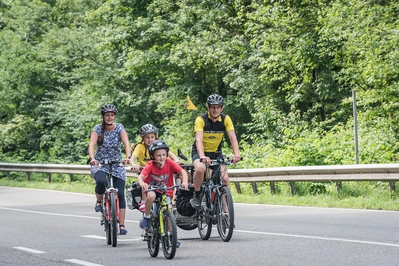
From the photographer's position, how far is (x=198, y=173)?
1143 cm

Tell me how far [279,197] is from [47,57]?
2867 cm

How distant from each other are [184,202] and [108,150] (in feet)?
4.44

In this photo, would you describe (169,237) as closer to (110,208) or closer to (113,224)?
(113,224)

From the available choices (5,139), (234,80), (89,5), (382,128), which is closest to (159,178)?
(382,128)

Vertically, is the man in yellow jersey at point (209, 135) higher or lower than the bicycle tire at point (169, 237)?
higher

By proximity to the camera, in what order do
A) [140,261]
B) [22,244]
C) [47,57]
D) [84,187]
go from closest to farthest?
[140,261] < [22,244] < [84,187] < [47,57]

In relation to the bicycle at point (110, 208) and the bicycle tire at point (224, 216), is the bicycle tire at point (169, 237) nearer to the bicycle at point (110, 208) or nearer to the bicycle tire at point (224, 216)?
the bicycle tire at point (224, 216)

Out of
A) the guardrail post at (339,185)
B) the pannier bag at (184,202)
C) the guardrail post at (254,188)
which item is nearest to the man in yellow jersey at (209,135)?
the pannier bag at (184,202)

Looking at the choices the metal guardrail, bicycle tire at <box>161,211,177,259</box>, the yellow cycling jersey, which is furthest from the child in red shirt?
the metal guardrail

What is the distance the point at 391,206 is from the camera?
15.7 meters

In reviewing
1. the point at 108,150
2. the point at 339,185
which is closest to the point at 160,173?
the point at 108,150

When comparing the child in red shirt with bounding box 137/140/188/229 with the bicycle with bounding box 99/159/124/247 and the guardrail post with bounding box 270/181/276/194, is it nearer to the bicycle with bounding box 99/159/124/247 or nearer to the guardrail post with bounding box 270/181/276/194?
the bicycle with bounding box 99/159/124/247

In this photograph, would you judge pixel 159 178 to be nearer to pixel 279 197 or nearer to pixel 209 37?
pixel 279 197

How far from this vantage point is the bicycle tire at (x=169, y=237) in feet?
30.8
